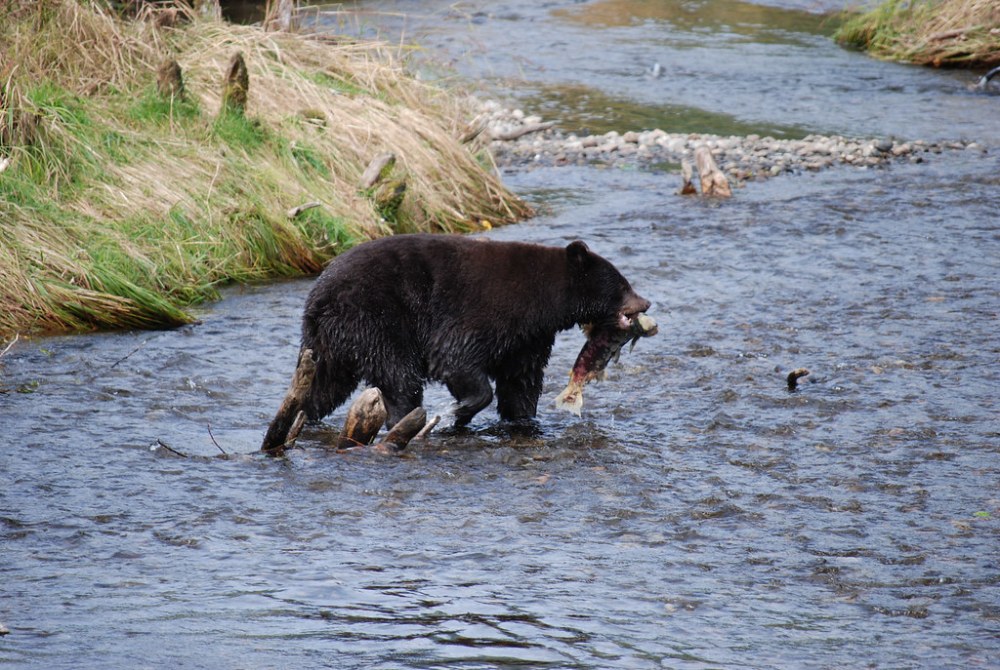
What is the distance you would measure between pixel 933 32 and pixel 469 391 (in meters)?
16.6

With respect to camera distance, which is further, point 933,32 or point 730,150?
point 933,32

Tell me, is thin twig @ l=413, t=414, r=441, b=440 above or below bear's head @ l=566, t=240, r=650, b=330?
below

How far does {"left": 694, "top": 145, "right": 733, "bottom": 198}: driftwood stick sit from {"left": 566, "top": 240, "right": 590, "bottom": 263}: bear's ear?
674 centimetres

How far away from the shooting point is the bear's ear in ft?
22.2

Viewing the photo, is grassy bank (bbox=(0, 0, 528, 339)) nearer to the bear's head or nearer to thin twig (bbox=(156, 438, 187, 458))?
thin twig (bbox=(156, 438, 187, 458))

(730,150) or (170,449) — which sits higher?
(730,150)

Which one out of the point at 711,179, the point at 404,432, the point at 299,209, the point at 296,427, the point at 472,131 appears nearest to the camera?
the point at 296,427

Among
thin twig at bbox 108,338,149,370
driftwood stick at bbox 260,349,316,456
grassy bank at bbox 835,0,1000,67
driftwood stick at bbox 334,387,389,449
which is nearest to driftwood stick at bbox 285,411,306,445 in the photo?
driftwood stick at bbox 260,349,316,456

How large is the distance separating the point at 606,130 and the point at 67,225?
911 cm

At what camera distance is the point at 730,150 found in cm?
1540

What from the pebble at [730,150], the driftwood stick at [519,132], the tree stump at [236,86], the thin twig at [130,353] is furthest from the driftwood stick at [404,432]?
the pebble at [730,150]

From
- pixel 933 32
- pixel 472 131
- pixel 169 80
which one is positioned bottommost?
pixel 472 131

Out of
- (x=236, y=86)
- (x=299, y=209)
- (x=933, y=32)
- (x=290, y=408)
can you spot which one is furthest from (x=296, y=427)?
(x=933, y=32)

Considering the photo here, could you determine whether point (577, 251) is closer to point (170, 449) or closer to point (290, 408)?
point (290, 408)
